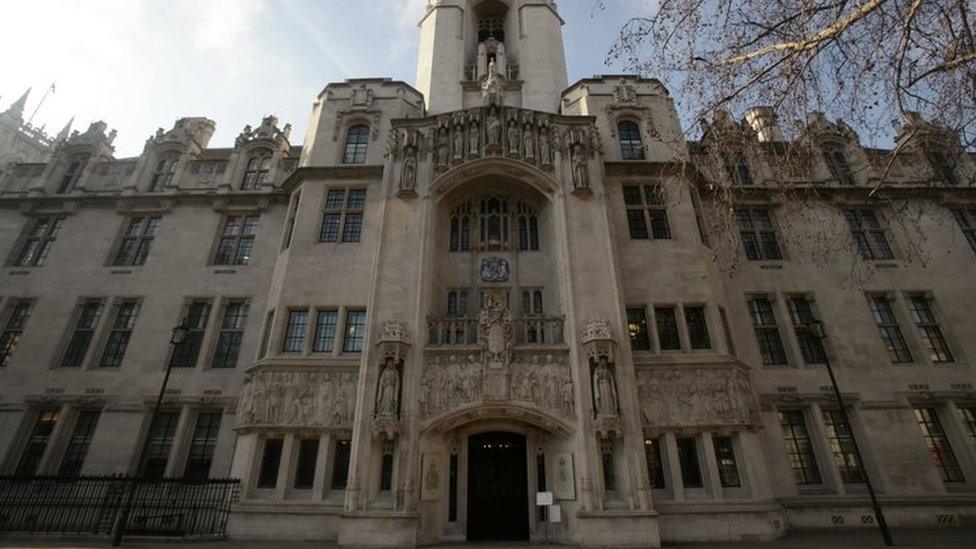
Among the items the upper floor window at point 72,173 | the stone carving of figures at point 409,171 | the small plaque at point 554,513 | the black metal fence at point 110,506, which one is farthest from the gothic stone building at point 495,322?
the black metal fence at point 110,506

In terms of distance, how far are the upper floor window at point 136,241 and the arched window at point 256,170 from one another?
4411 millimetres

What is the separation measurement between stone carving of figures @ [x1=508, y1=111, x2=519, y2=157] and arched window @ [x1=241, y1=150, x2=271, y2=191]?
40.0 feet

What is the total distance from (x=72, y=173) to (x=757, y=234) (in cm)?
3373

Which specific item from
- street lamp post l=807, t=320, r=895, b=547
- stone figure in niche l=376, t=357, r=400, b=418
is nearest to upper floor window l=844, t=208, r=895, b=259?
street lamp post l=807, t=320, r=895, b=547

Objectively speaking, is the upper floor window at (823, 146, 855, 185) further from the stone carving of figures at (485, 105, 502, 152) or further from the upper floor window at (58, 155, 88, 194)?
the upper floor window at (58, 155, 88, 194)

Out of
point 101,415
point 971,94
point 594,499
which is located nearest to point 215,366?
point 101,415

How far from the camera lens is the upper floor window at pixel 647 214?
18.3 meters

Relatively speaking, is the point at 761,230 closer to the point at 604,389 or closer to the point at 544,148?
the point at 544,148

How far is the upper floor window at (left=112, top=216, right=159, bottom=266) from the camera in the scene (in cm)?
2041

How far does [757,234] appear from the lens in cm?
2031

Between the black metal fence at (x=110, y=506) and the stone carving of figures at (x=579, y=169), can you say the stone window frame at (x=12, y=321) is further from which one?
the stone carving of figures at (x=579, y=169)

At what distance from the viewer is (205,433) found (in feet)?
55.3

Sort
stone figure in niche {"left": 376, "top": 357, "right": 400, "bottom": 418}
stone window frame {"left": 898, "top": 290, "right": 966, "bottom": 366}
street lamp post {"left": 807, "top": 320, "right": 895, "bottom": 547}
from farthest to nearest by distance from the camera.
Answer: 1. stone window frame {"left": 898, "top": 290, "right": 966, "bottom": 366}
2. stone figure in niche {"left": 376, "top": 357, "right": 400, "bottom": 418}
3. street lamp post {"left": 807, "top": 320, "right": 895, "bottom": 547}

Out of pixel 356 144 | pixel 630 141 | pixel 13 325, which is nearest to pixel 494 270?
pixel 356 144
